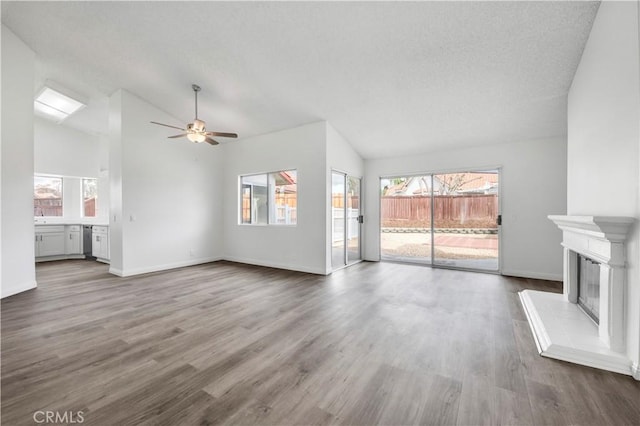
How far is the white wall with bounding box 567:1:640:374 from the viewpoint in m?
2.01

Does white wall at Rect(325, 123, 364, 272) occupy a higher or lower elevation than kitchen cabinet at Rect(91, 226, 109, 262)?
higher

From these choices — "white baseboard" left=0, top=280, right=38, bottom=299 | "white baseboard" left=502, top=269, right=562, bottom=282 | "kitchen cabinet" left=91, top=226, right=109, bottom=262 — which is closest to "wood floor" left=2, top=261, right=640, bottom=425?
"white baseboard" left=0, top=280, right=38, bottom=299

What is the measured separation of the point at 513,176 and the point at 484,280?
6.84 ft

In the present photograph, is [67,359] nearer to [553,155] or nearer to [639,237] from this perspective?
[639,237]

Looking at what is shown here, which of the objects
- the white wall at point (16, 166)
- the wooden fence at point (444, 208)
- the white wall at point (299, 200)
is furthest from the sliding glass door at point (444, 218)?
the white wall at point (16, 166)

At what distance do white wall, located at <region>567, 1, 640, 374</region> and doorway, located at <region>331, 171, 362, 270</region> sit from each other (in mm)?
3724

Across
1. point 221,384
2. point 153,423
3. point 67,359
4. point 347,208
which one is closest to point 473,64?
point 347,208

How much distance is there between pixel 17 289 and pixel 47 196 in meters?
4.56

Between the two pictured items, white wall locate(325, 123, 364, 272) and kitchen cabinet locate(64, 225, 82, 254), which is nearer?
white wall locate(325, 123, 364, 272)

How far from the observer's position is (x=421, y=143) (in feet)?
18.1

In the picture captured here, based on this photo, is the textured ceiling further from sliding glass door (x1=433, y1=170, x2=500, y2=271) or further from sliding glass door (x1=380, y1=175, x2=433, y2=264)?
sliding glass door (x1=380, y1=175, x2=433, y2=264)

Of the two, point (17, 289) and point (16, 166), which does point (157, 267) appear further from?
point (16, 166)

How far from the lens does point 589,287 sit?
2.93m

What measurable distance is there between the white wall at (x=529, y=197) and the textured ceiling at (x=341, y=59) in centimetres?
30
